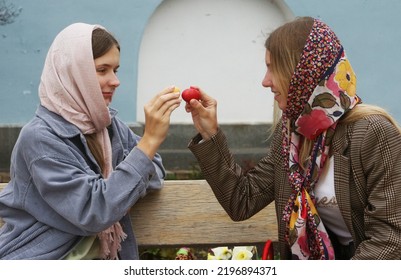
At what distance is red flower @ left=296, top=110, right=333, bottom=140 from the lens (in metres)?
2.73

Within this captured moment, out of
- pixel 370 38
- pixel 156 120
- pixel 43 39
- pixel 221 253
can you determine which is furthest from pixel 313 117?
pixel 370 38

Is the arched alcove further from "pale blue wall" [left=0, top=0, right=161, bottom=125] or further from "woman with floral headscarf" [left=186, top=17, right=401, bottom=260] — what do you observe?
"woman with floral headscarf" [left=186, top=17, right=401, bottom=260]

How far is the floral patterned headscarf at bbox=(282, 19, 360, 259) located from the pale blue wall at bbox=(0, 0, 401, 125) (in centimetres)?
548

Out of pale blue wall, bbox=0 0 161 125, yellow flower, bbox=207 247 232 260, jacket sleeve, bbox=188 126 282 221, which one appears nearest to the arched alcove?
pale blue wall, bbox=0 0 161 125

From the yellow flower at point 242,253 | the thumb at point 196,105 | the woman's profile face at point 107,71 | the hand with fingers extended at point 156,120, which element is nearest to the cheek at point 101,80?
the woman's profile face at point 107,71

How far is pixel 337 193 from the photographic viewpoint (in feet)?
9.02

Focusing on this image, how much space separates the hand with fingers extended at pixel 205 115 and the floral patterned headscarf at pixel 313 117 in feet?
0.90

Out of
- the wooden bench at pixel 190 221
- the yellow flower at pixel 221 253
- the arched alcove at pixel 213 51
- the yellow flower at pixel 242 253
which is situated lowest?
the arched alcove at pixel 213 51

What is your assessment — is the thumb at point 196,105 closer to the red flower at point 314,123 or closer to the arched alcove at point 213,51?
the red flower at point 314,123

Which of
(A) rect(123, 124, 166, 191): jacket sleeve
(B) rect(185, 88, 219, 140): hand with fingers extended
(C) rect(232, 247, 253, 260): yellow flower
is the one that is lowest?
(C) rect(232, 247, 253, 260): yellow flower

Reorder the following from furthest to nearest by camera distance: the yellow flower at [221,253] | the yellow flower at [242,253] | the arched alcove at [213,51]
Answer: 1. the arched alcove at [213,51]
2. the yellow flower at [221,253]
3. the yellow flower at [242,253]

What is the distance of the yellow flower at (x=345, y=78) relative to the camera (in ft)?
8.90

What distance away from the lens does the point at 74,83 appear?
2.79 metres

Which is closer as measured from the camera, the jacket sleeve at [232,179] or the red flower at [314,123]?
the red flower at [314,123]
